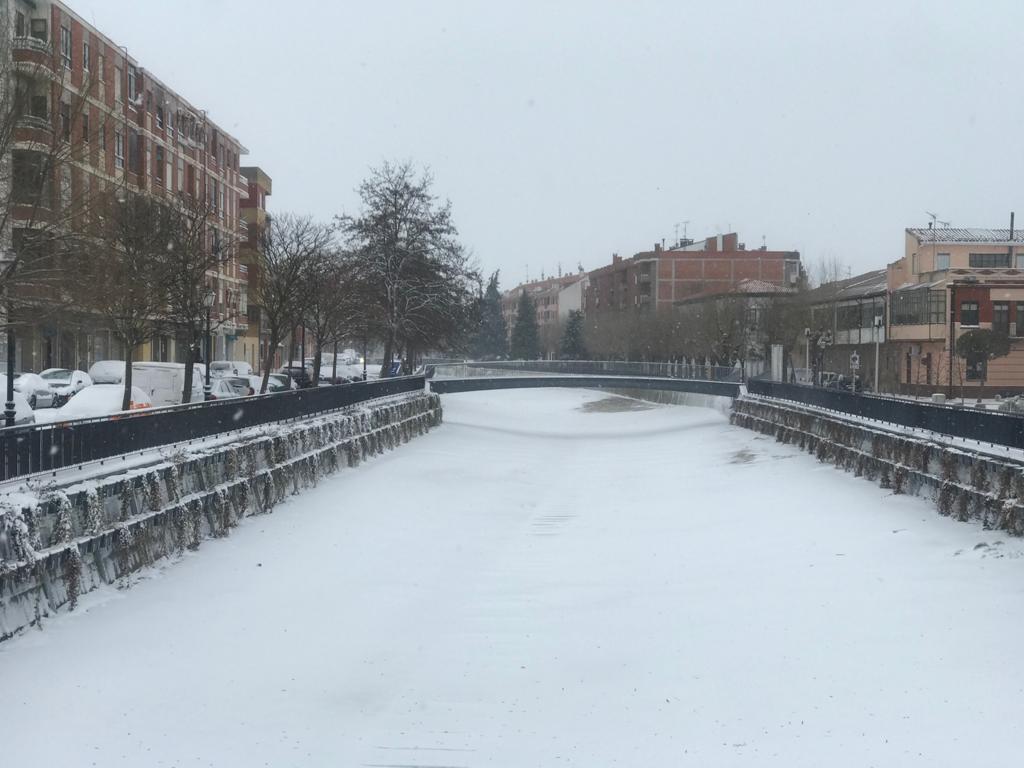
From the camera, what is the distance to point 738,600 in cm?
1520

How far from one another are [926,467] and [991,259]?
52.0m

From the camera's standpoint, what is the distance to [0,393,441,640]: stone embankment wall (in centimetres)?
1141

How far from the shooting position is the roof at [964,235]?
6794 centimetres

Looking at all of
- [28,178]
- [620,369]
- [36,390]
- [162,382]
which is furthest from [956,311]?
[28,178]

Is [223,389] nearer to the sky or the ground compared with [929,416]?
nearer to the ground

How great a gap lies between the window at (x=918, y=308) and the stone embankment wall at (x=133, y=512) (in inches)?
1790

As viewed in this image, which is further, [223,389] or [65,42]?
[65,42]

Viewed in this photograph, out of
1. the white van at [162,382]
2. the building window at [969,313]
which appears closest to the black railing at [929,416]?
the white van at [162,382]

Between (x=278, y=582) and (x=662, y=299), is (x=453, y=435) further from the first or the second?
(x=662, y=299)

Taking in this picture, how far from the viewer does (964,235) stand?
228 ft

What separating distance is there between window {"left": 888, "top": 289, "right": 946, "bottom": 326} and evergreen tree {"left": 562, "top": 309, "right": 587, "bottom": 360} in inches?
1940

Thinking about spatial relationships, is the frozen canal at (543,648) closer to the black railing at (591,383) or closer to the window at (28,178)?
the window at (28,178)

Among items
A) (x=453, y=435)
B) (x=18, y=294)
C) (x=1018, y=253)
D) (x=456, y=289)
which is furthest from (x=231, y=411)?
(x=1018, y=253)

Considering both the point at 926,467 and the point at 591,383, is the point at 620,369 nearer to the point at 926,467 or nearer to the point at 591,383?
the point at 591,383
